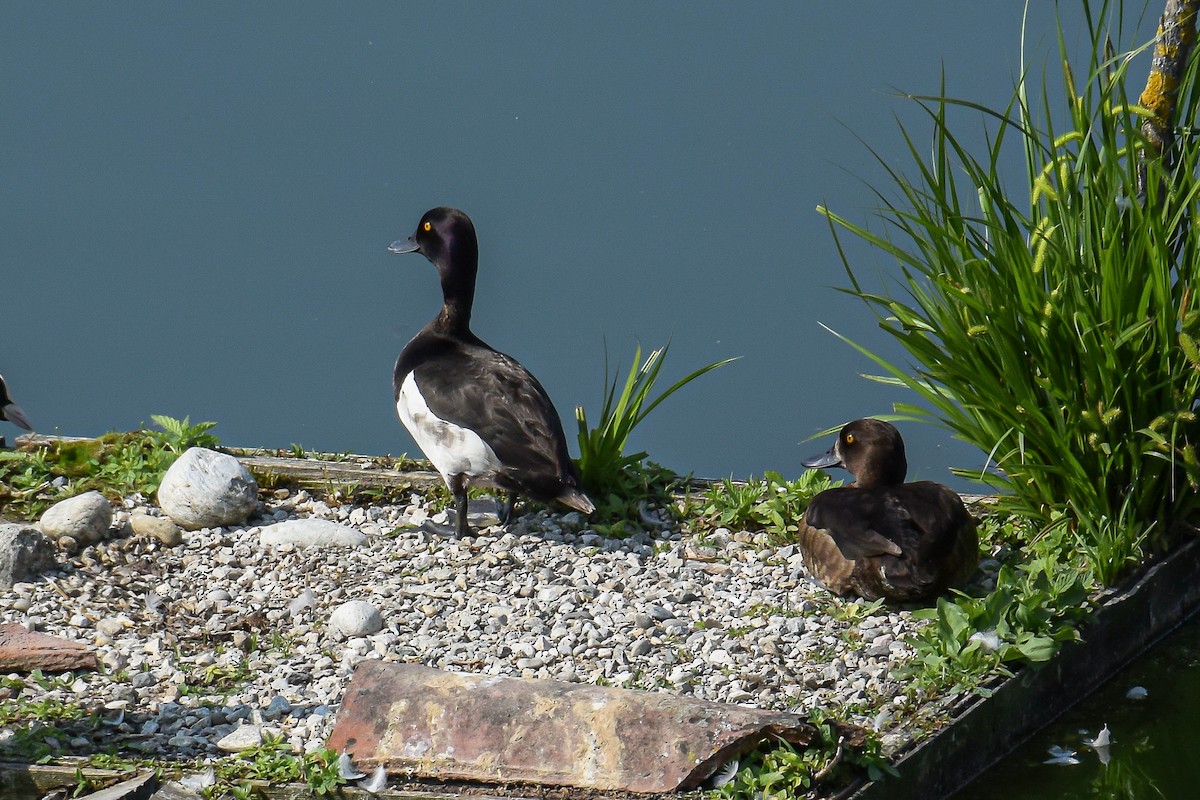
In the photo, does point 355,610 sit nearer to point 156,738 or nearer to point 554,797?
point 156,738

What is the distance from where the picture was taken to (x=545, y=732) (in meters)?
3.86

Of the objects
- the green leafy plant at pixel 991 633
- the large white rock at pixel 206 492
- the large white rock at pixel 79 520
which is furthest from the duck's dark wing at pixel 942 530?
the large white rock at pixel 79 520

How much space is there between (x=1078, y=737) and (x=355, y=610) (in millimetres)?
2232

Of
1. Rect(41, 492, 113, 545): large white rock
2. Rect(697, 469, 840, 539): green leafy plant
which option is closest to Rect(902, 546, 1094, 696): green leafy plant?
Rect(697, 469, 840, 539): green leafy plant

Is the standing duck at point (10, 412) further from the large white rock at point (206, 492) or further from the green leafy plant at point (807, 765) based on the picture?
the green leafy plant at point (807, 765)

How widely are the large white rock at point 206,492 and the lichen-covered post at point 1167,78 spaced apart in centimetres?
344

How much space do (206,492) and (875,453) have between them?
95.4 inches

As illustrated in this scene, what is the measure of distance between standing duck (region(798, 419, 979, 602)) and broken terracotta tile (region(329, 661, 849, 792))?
3.59ft

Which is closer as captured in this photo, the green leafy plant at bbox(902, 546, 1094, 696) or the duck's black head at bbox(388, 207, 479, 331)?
the green leafy plant at bbox(902, 546, 1094, 696)

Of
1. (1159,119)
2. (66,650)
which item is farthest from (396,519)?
(1159,119)

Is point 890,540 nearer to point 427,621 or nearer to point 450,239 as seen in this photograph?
point 427,621

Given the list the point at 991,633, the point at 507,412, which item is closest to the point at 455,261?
the point at 507,412

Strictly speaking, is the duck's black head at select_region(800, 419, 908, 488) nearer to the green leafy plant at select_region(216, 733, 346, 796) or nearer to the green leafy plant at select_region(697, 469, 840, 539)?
the green leafy plant at select_region(697, 469, 840, 539)

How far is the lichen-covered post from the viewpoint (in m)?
5.30
